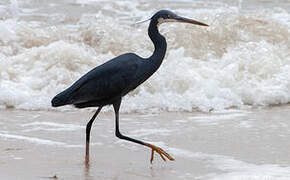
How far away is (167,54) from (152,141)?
3.67 m

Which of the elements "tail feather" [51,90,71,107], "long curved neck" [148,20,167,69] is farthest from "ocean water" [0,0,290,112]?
"tail feather" [51,90,71,107]

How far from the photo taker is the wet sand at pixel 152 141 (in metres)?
5.04

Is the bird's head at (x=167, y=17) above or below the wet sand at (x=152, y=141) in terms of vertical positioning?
above

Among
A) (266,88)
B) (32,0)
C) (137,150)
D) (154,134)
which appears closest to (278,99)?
(266,88)

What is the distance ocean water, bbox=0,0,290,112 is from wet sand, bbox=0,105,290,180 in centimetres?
45

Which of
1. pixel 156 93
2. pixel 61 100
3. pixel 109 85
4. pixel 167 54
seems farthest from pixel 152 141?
pixel 167 54

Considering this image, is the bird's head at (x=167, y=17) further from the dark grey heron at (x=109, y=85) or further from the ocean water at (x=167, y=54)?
the ocean water at (x=167, y=54)

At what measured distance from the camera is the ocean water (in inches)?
311

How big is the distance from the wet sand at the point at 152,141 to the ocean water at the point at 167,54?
0.45 meters

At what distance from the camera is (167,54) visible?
966 cm

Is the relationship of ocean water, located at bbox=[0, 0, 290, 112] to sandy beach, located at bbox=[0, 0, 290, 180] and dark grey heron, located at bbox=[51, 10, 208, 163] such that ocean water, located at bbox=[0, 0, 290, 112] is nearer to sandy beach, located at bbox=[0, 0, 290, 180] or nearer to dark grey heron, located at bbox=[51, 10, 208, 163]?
sandy beach, located at bbox=[0, 0, 290, 180]

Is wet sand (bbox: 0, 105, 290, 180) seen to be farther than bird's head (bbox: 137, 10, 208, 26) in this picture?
No

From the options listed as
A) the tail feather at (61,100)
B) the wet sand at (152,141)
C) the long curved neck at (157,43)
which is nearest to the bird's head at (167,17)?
the long curved neck at (157,43)

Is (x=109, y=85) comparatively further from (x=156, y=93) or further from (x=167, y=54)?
(x=167, y=54)
